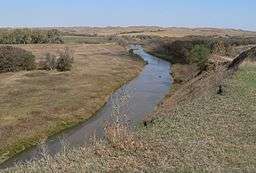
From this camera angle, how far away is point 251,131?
78.3 feet

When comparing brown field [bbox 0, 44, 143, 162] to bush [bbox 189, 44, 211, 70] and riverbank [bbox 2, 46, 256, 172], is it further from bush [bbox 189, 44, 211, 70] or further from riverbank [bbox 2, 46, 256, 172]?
riverbank [bbox 2, 46, 256, 172]

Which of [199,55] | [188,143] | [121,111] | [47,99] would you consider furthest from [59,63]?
[188,143]

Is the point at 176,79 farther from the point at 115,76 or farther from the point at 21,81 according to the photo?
the point at 21,81

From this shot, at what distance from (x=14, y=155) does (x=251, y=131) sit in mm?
17724

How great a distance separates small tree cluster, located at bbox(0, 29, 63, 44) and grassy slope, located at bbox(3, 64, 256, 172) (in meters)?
130

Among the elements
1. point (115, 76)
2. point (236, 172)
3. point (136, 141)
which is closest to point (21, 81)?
point (115, 76)

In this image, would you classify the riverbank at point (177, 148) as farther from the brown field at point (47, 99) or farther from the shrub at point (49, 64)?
the shrub at point (49, 64)

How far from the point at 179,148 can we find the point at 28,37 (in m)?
139

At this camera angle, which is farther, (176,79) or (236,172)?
(176,79)

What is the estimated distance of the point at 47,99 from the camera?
176ft

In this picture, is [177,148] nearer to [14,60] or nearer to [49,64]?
[14,60]

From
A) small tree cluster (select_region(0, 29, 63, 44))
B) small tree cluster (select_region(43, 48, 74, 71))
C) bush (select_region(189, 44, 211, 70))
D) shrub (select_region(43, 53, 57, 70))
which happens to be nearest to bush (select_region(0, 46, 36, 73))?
shrub (select_region(43, 53, 57, 70))

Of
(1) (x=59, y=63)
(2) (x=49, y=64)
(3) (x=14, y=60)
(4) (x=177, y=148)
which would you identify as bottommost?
(2) (x=49, y=64)

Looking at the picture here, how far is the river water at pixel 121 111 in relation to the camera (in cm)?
3319
